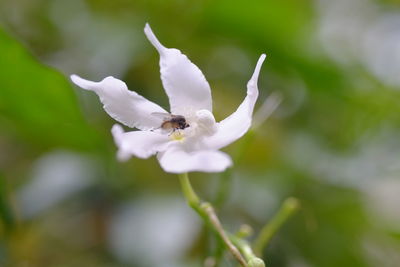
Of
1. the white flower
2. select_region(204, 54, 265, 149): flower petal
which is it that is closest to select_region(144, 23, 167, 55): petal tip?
the white flower

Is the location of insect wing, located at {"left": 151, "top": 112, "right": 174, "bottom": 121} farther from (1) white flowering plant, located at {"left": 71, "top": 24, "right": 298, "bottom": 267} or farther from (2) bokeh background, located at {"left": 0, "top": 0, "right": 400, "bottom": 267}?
(2) bokeh background, located at {"left": 0, "top": 0, "right": 400, "bottom": 267}

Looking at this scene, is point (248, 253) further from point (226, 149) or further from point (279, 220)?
point (226, 149)

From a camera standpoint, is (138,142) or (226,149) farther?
(226,149)

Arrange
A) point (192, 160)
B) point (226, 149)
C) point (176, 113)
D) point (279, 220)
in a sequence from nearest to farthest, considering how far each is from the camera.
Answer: point (192, 160)
point (176, 113)
point (279, 220)
point (226, 149)

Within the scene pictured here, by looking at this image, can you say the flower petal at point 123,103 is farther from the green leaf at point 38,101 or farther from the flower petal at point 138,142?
the green leaf at point 38,101

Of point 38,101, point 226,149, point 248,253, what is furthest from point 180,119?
point 226,149

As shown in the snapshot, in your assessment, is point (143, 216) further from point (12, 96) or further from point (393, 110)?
point (393, 110)

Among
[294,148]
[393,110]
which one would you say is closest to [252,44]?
[294,148]

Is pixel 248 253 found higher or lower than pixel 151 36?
lower
